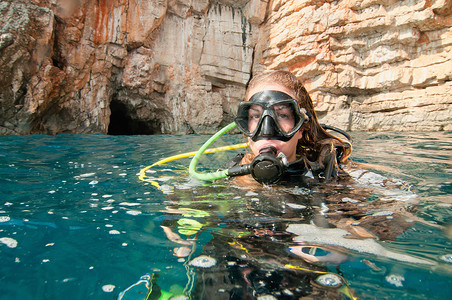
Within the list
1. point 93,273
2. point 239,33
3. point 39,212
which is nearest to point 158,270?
point 93,273

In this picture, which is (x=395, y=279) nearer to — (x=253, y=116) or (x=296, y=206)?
(x=296, y=206)

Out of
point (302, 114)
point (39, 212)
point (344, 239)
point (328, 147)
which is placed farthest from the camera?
point (328, 147)

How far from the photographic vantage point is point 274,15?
12.4m

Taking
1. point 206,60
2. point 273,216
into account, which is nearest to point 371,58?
point 206,60

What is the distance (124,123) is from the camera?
14.4 m

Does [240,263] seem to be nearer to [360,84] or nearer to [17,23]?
[17,23]

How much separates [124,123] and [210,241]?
14.3 m

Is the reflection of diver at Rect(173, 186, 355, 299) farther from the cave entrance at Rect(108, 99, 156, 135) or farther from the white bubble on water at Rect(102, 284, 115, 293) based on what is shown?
the cave entrance at Rect(108, 99, 156, 135)

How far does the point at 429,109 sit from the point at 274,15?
24.1 ft

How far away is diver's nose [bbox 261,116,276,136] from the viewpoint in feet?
5.92

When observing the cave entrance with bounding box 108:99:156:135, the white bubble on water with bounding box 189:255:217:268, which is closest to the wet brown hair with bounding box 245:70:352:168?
the white bubble on water with bounding box 189:255:217:268

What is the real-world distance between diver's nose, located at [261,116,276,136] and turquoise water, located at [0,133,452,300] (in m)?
0.42

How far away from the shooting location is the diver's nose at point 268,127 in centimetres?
180

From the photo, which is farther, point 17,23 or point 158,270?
point 17,23
